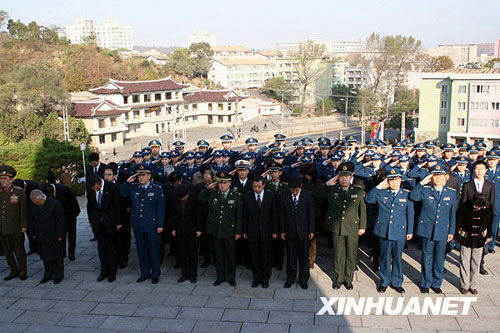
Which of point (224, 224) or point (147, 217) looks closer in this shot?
point (224, 224)

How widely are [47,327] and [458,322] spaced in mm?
5311

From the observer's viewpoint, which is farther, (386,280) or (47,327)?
(386,280)

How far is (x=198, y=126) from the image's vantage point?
202 ft

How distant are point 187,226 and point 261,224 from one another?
4.01 feet

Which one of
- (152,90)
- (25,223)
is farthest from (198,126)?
(25,223)

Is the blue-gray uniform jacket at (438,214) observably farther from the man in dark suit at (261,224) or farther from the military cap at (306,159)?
the military cap at (306,159)

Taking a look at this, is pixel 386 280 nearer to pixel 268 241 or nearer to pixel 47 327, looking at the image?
pixel 268 241

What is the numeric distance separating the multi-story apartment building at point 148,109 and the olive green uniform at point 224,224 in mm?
39299

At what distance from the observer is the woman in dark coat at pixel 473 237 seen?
636 centimetres

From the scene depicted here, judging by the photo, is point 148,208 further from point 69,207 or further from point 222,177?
point 69,207

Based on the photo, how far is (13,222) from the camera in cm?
765

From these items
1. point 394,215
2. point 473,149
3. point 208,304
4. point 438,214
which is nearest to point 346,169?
point 394,215

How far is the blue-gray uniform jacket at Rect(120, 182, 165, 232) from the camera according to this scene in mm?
7223

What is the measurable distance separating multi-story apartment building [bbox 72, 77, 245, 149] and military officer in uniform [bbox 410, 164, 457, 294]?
40499mm
